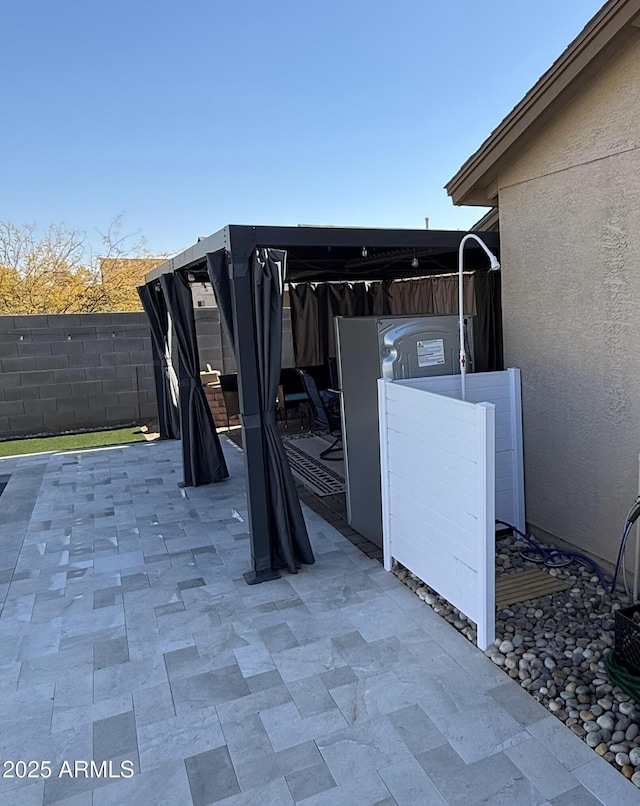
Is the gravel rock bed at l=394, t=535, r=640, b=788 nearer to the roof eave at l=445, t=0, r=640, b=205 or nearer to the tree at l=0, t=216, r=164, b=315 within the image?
the roof eave at l=445, t=0, r=640, b=205

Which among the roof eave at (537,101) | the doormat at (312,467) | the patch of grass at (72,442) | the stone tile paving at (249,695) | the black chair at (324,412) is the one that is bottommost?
the stone tile paving at (249,695)

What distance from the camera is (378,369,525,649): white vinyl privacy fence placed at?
2490mm

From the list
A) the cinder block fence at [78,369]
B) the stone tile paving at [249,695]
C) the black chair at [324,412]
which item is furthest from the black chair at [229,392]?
the stone tile paving at [249,695]

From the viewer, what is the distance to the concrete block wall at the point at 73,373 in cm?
812

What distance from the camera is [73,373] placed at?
8445 mm

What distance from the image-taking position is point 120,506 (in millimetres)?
4945

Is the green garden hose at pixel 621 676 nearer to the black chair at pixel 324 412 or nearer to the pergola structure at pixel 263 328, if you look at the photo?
the pergola structure at pixel 263 328

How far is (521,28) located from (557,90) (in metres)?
4.69

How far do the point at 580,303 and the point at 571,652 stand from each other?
1928 millimetres

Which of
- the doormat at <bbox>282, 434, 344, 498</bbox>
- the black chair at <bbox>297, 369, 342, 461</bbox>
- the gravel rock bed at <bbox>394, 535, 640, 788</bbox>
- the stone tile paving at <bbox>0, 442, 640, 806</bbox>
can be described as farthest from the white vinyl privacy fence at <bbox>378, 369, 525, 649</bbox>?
the black chair at <bbox>297, 369, 342, 461</bbox>

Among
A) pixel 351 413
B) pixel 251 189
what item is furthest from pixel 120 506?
pixel 251 189

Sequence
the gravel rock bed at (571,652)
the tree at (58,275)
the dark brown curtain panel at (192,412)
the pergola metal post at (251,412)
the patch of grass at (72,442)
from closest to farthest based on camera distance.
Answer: the gravel rock bed at (571,652) → the pergola metal post at (251,412) → the dark brown curtain panel at (192,412) → the patch of grass at (72,442) → the tree at (58,275)

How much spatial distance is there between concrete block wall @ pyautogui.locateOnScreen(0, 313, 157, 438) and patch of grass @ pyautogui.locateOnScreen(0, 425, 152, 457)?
1.13ft

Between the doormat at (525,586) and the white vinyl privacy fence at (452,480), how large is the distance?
0.43m
